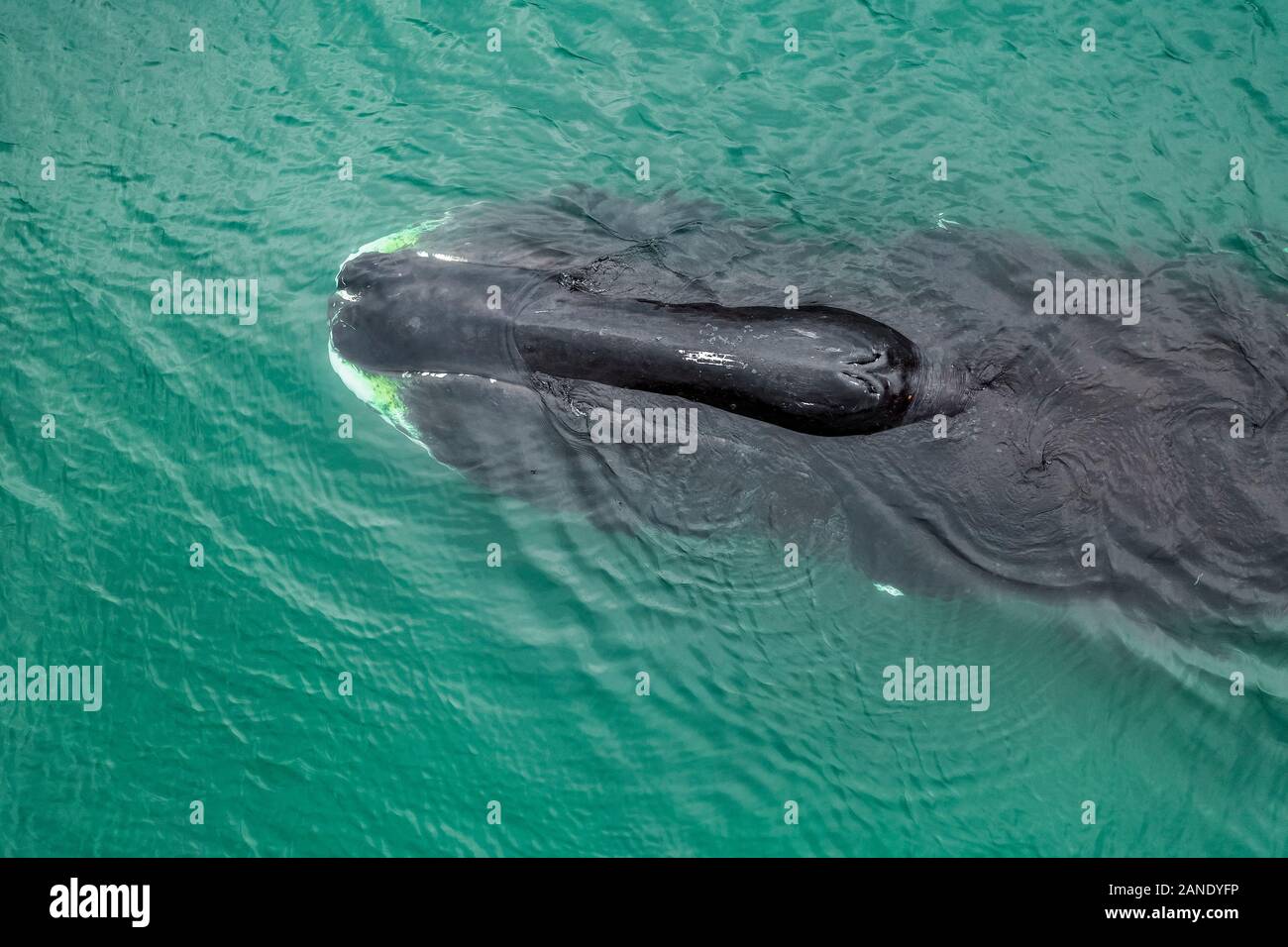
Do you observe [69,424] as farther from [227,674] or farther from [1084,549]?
[1084,549]

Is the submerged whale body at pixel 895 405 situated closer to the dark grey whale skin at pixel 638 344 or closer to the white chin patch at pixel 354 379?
the dark grey whale skin at pixel 638 344

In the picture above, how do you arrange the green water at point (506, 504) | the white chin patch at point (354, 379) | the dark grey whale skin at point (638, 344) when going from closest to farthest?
1. the dark grey whale skin at point (638, 344)
2. the green water at point (506, 504)
3. the white chin patch at point (354, 379)

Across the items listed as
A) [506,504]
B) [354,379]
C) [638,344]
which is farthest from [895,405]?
[354,379]

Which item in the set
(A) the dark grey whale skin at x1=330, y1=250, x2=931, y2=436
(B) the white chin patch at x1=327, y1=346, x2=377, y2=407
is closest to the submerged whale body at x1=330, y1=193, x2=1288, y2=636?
(A) the dark grey whale skin at x1=330, y1=250, x2=931, y2=436

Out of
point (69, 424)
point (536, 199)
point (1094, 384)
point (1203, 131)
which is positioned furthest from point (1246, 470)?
point (69, 424)

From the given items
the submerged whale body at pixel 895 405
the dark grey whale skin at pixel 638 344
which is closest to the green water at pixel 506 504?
the submerged whale body at pixel 895 405

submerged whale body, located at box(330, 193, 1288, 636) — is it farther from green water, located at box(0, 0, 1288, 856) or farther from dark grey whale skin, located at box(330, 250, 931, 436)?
green water, located at box(0, 0, 1288, 856)
